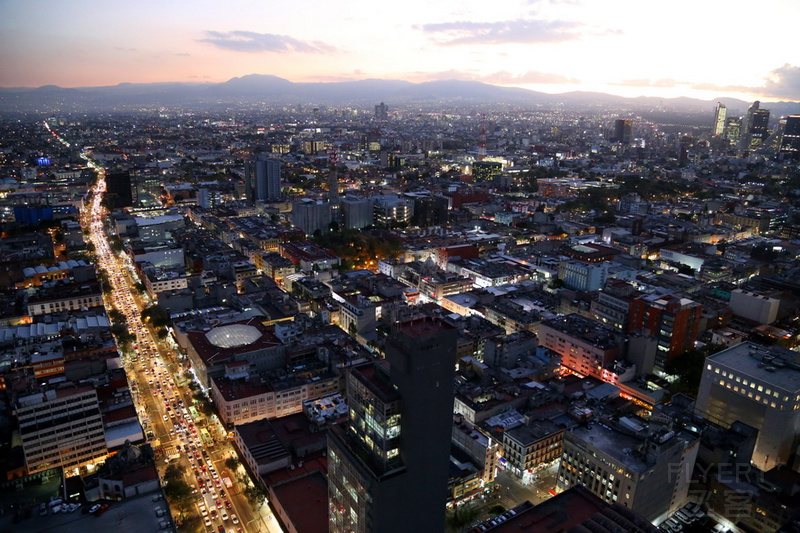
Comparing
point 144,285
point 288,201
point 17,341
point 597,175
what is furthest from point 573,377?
point 597,175

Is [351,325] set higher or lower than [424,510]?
lower

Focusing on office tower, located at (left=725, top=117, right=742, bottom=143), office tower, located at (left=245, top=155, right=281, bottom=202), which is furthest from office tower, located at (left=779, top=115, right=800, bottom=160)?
office tower, located at (left=245, top=155, right=281, bottom=202)

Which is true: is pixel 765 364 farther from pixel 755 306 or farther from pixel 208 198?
pixel 208 198

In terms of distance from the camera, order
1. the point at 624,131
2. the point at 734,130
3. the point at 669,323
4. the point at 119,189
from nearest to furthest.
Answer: the point at 669,323 → the point at 119,189 → the point at 624,131 → the point at 734,130

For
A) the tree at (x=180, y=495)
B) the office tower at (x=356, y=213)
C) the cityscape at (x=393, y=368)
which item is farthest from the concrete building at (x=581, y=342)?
the office tower at (x=356, y=213)

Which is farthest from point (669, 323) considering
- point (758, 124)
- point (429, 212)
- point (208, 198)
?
point (758, 124)

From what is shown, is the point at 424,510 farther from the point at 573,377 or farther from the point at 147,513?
the point at 573,377
